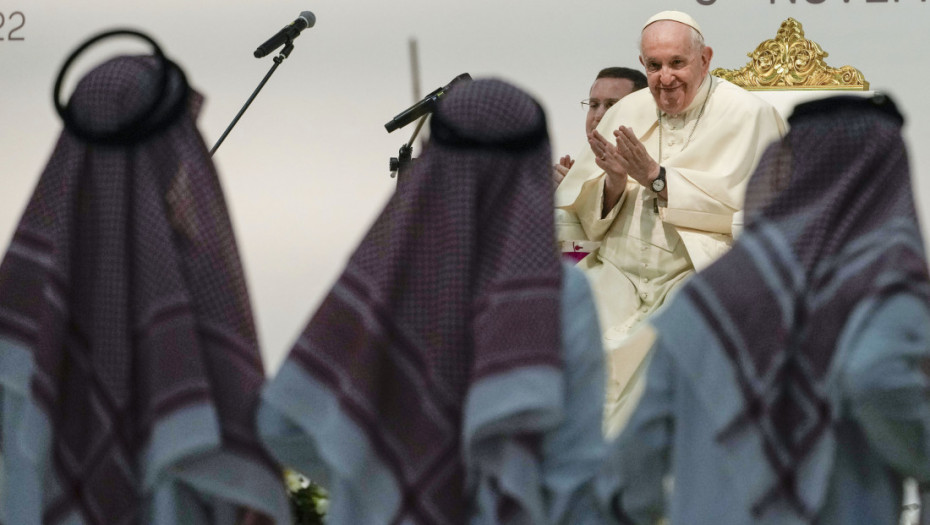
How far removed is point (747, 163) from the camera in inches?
220

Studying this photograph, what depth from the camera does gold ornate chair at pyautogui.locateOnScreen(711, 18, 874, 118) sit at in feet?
21.4

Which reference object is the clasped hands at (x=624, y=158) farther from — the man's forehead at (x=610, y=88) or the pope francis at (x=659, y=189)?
the man's forehead at (x=610, y=88)

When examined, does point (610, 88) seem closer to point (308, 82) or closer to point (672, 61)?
point (672, 61)

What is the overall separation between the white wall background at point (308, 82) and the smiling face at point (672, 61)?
1892 millimetres

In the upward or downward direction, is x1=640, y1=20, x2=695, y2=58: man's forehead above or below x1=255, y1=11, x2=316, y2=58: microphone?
below

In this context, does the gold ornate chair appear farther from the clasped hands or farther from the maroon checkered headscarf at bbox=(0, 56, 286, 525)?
the maroon checkered headscarf at bbox=(0, 56, 286, 525)

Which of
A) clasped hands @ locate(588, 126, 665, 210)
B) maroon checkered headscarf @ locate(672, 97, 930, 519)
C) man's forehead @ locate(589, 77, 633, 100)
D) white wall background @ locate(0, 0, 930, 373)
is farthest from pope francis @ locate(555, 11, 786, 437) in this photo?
maroon checkered headscarf @ locate(672, 97, 930, 519)

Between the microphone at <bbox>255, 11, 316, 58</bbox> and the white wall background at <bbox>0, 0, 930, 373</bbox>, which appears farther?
the white wall background at <bbox>0, 0, 930, 373</bbox>

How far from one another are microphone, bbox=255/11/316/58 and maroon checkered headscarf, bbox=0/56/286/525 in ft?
7.41

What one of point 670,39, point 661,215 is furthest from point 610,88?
point 661,215

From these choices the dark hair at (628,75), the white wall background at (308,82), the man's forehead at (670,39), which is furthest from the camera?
the white wall background at (308,82)

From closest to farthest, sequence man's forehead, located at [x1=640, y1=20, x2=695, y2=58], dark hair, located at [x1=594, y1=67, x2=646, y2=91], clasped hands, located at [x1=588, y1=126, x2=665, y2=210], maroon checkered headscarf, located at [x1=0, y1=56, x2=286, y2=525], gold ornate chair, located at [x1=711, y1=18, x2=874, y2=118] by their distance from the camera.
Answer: maroon checkered headscarf, located at [x1=0, y1=56, x2=286, y2=525], clasped hands, located at [x1=588, y1=126, x2=665, y2=210], man's forehead, located at [x1=640, y1=20, x2=695, y2=58], gold ornate chair, located at [x1=711, y1=18, x2=874, y2=118], dark hair, located at [x1=594, y1=67, x2=646, y2=91]

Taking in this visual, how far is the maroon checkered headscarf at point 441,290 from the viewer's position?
9.16ft

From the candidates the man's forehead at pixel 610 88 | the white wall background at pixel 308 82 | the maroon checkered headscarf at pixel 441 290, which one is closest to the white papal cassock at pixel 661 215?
the man's forehead at pixel 610 88
